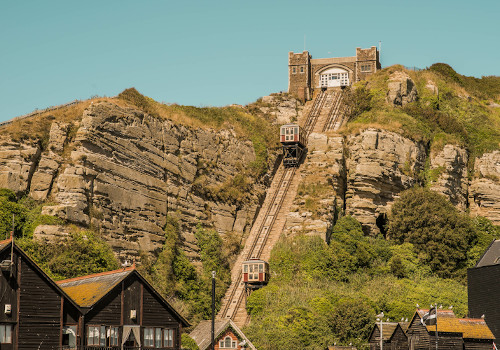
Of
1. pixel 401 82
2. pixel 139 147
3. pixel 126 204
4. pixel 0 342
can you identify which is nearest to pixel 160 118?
pixel 139 147

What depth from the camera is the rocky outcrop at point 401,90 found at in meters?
105

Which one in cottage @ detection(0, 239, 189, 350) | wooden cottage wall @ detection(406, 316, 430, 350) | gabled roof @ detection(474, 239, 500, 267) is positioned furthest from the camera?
gabled roof @ detection(474, 239, 500, 267)

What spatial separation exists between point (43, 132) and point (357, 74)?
53427 millimetres

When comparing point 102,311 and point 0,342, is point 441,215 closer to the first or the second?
point 102,311

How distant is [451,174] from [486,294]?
2939 cm

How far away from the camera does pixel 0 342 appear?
146ft

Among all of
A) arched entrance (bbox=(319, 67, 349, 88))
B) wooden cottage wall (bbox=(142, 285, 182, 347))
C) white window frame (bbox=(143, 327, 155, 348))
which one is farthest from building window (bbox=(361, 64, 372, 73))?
white window frame (bbox=(143, 327, 155, 348))

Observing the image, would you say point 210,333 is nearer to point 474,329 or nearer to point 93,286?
point 93,286

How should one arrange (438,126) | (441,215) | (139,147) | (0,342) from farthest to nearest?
1. (438,126)
2. (441,215)
3. (139,147)
4. (0,342)

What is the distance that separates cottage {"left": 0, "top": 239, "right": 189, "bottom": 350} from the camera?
148ft

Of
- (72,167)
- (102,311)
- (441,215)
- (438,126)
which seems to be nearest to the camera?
(102,311)

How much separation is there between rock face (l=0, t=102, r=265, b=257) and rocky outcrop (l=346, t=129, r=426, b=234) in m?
10.4

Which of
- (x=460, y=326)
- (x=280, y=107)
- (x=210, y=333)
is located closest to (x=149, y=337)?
(x=210, y=333)

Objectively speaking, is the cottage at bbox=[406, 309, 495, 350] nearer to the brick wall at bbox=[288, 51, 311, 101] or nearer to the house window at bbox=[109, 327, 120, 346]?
the house window at bbox=[109, 327, 120, 346]
